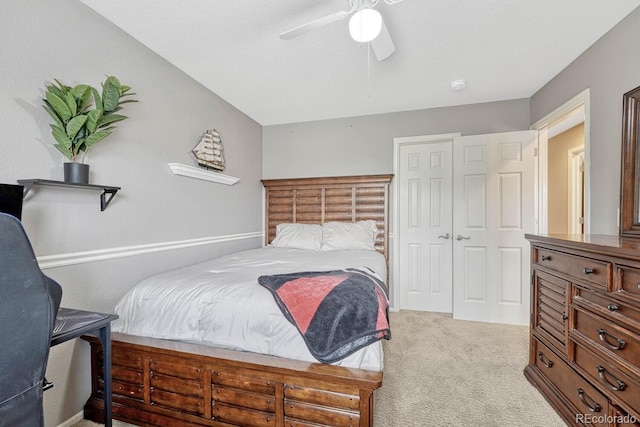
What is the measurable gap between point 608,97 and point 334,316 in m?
2.54

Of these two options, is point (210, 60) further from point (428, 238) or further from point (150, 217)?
point (428, 238)

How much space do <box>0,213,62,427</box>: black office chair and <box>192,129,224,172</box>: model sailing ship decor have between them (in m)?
2.11

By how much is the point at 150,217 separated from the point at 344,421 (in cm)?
200

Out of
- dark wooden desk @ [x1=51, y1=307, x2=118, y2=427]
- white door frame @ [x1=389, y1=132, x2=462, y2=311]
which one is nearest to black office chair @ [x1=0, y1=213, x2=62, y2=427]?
dark wooden desk @ [x1=51, y1=307, x2=118, y2=427]

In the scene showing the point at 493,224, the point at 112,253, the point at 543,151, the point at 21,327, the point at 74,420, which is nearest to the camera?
the point at 21,327

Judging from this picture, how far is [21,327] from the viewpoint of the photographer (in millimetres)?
747

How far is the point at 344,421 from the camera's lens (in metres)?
1.32

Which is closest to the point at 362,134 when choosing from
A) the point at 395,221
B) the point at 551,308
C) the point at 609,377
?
the point at 395,221

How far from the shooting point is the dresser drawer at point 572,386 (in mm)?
1405

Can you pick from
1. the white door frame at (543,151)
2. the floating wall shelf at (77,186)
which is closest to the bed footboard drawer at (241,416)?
the floating wall shelf at (77,186)

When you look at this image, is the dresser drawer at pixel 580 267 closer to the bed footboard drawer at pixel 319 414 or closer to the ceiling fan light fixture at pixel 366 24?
the bed footboard drawer at pixel 319 414

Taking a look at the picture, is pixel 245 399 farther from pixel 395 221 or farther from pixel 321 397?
pixel 395 221

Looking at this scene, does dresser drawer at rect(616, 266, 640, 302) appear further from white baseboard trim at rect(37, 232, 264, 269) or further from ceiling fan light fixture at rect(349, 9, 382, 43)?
white baseboard trim at rect(37, 232, 264, 269)

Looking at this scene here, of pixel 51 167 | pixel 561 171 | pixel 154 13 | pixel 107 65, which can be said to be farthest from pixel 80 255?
pixel 561 171
